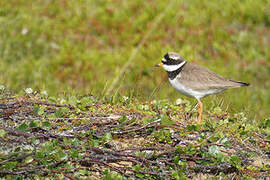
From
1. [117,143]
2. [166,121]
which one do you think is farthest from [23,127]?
[166,121]

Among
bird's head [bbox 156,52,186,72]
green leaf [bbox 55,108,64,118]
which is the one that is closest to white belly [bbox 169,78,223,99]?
bird's head [bbox 156,52,186,72]

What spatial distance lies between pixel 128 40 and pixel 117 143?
5.96 meters

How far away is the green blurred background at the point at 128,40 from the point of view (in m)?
9.49

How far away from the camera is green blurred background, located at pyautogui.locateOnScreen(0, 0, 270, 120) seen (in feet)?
31.1

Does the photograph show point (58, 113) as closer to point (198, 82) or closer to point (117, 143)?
point (117, 143)

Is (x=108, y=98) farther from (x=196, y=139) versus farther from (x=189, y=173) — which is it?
(x=189, y=173)

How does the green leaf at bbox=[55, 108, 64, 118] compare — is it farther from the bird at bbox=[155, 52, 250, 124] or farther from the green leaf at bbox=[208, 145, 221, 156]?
the bird at bbox=[155, 52, 250, 124]

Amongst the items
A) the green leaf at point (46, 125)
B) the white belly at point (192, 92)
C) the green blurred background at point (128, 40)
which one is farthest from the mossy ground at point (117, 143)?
the green blurred background at point (128, 40)

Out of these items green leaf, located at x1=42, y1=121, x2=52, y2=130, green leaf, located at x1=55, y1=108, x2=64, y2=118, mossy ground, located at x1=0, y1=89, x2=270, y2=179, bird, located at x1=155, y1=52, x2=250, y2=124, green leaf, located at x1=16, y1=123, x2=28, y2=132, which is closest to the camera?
mossy ground, located at x1=0, y1=89, x2=270, y2=179

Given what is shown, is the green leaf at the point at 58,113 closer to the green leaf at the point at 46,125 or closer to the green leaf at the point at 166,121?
the green leaf at the point at 46,125

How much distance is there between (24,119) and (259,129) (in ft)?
9.56

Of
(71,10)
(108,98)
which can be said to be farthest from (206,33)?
(108,98)

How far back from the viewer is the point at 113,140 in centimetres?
464

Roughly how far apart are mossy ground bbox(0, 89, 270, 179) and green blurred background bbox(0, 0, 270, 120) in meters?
3.65
